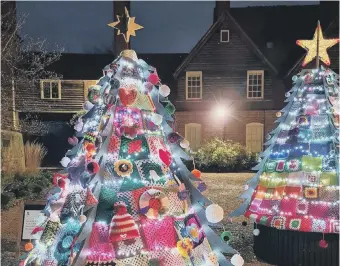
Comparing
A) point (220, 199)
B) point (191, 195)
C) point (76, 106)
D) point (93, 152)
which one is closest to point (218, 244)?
point (191, 195)

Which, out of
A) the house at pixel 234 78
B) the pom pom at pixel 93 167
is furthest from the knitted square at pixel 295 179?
the house at pixel 234 78

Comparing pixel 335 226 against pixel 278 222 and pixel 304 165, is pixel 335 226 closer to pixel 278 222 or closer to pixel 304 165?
pixel 278 222

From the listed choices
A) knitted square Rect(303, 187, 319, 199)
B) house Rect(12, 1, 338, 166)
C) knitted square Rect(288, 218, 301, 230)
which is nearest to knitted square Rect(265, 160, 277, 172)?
knitted square Rect(303, 187, 319, 199)

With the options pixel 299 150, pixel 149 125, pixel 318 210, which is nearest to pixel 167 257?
pixel 149 125

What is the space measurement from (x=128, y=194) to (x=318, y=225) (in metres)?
4.34

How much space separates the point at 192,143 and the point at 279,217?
18553mm

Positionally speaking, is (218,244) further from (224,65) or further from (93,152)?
(224,65)

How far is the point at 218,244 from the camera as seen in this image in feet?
15.1

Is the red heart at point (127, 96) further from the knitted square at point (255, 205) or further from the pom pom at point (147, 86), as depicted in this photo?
the knitted square at point (255, 205)

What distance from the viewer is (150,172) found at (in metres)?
4.36

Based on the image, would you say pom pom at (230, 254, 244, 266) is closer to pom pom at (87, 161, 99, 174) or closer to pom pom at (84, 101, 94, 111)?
pom pom at (87, 161, 99, 174)

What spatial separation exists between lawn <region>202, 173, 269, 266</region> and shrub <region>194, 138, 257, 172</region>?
1411 mm

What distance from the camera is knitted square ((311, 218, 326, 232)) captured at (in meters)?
7.17

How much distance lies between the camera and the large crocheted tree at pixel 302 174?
7.33 metres
